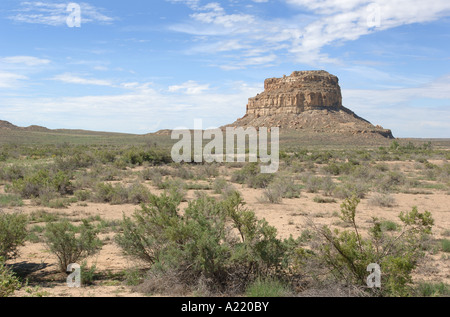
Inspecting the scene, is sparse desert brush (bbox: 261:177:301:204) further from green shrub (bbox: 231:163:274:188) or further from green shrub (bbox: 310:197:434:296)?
green shrub (bbox: 310:197:434:296)

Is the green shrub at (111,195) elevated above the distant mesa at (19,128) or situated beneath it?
situated beneath

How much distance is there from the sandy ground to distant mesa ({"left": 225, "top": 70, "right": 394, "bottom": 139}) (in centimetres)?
6996

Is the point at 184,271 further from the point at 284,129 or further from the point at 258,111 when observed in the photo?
the point at 258,111

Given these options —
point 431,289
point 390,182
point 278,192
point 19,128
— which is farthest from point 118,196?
point 19,128

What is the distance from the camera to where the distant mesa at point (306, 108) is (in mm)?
86062

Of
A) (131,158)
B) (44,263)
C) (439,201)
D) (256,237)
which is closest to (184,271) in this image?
(256,237)

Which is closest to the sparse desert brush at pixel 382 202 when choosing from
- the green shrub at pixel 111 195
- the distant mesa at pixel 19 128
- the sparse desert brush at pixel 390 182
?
the sparse desert brush at pixel 390 182

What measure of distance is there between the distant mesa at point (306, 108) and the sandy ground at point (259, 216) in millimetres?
69959

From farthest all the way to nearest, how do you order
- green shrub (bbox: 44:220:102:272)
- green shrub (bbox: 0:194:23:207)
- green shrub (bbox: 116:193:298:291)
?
green shrub (bbox: 0:194:23:207)
green shrub (bbox: 44:220:102:272)
green shrub (bbox: 116:193:298:291)

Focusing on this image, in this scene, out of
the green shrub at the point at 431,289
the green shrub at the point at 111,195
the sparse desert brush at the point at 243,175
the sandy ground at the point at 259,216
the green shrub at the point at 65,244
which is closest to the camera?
the green shrub at the point at 431,289

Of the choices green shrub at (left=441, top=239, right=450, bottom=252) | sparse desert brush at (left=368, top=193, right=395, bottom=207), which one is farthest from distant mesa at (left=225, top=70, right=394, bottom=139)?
green shrub at (left=441, top=239, right=450, bottom=252)

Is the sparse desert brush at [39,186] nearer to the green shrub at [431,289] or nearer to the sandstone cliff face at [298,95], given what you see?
the green shrub at [431,289]

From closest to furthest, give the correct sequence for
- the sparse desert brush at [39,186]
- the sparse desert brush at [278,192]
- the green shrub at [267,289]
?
the green shrub at [267,289] → the sparse desert brush at [278,192] → the sparse desert brush at [39,186]

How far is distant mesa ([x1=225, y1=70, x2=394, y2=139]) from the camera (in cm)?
8606
